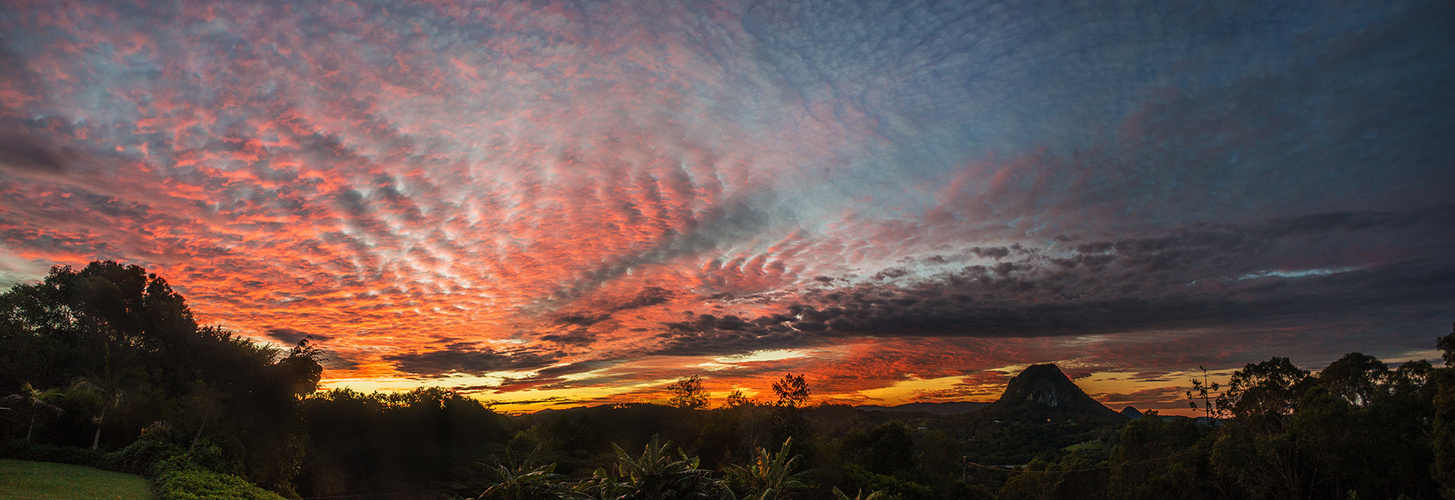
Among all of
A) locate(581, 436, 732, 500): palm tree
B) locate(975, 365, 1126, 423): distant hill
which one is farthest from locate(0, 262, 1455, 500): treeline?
locate(975, 365, 1126, 423): distant hill

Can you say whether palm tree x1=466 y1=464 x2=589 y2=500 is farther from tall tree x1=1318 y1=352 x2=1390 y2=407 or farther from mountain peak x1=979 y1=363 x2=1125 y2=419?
mountain peak x1=979 y1=363 x2=1125 y2=419

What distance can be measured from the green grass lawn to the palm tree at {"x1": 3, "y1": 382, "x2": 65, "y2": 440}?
2.57m

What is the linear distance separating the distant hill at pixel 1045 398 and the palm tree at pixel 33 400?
179 m

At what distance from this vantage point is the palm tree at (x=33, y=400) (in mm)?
21281

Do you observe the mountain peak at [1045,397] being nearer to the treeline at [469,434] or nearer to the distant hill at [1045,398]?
the distant hill at [1045,398]

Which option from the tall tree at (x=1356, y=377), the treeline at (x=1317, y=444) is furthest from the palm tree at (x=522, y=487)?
the tall tree at (x=1356, y=377)

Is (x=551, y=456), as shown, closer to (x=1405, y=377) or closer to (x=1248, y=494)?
(x=1248, y=494)

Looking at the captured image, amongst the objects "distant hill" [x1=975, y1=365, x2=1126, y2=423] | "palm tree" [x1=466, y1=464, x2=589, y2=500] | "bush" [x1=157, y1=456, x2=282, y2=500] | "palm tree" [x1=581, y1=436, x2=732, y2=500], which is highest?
"palm tree" [x1=581, y1=436, x2=732, y2=500]

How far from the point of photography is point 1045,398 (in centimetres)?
18388

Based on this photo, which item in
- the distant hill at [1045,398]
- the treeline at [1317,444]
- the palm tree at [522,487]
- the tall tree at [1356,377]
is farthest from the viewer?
the distant hill at [1045,398]

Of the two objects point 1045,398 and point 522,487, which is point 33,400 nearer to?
point 522,487

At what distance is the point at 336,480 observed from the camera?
3447 centimetres

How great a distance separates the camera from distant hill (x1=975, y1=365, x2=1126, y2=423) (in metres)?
173

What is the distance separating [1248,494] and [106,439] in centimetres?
6343
